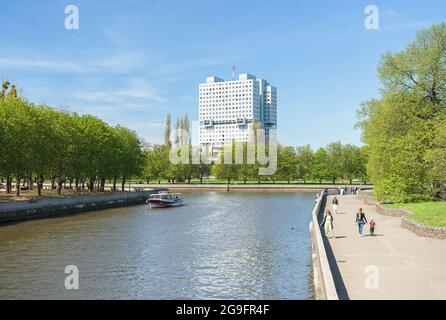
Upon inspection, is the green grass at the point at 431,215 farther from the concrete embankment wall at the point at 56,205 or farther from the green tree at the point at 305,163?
the green tree at the point at 305,163

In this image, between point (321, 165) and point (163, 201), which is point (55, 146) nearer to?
point (163, 201)

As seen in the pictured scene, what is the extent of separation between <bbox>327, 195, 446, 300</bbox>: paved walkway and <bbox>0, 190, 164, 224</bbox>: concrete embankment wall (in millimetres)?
37588

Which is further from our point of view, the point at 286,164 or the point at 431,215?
the point at 286,164

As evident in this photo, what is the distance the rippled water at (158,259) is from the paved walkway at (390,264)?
2.59 metres

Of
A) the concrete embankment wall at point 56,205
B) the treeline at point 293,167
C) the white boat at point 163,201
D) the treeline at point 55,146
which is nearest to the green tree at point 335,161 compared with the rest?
the treeline at point 293,167

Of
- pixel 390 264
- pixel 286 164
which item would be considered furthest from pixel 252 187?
pixel 390 264

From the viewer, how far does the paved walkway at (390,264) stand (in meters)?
19.2

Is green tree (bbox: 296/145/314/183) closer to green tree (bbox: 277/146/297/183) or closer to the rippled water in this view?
green tree (bbox: 277/146/297/183)

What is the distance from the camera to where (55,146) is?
76000 millimetres

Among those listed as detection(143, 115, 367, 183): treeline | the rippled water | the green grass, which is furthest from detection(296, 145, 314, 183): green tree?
the green grass

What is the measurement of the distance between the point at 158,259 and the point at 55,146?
49790 millimetres

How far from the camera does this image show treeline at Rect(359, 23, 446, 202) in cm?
5681

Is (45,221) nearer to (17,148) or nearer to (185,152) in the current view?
(17,148)
